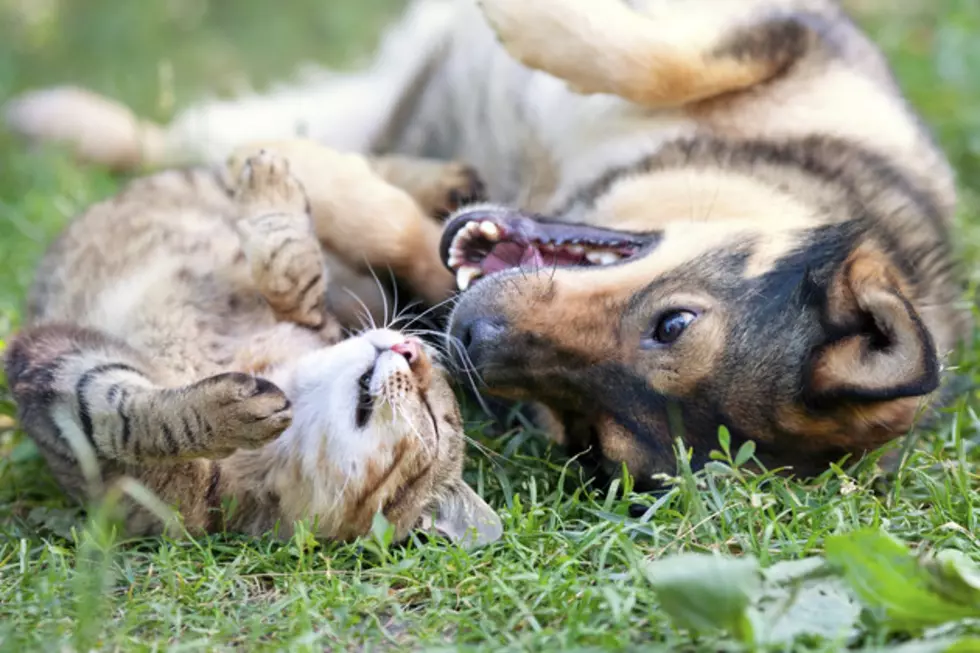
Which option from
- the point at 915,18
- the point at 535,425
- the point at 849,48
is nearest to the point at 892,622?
the point at 535,425

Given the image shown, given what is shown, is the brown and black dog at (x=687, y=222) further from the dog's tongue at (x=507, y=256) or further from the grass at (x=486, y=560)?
the grass at (x=486, y=560)

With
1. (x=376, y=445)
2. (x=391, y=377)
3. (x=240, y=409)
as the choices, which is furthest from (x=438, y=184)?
(x=240, y=409)

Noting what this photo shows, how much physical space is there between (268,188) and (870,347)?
2111 millimetres

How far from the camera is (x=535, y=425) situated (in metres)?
4.08

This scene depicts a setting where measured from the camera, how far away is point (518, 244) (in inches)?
154

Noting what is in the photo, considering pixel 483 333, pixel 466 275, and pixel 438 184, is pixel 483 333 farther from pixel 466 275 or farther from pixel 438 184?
pixel 438 184

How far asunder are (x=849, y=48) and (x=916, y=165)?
0.57 m

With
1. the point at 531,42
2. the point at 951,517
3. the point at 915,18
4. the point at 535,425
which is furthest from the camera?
the point at 915,18

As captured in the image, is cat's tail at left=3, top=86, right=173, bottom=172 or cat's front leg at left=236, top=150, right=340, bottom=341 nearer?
cat's front leg at left=236, top=150, right=340, bottom=341

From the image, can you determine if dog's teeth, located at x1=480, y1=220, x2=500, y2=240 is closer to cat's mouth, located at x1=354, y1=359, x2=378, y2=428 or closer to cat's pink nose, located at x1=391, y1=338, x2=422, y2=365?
cat's pink nose, located at x1=391, y1=338, x2=422, y2=365

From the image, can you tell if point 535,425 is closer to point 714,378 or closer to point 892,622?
point 714,378

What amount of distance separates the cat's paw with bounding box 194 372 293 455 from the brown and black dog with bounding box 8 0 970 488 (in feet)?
2.21

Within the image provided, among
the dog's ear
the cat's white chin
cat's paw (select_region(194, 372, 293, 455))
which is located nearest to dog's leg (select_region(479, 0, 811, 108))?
the dog's ear

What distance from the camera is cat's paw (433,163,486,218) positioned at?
4668 mm
